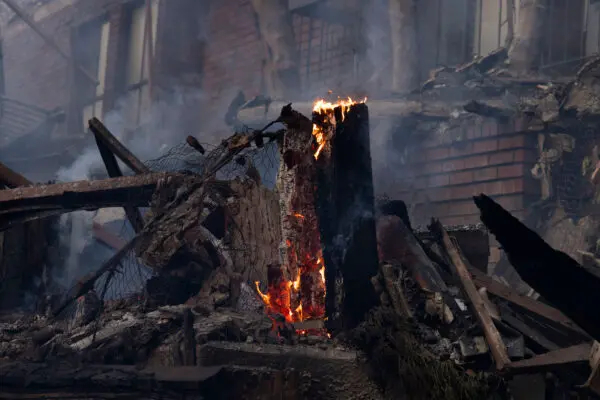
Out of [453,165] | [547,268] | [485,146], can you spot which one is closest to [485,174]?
[485,146]

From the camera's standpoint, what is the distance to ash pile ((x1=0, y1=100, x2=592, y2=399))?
5.79 m

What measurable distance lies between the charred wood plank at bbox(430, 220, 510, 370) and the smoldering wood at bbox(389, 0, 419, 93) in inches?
296

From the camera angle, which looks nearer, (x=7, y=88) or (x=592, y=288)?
(x=592, y=288)

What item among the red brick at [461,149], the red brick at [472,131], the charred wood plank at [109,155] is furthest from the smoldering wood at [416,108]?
the charred wood plank at [109,155]

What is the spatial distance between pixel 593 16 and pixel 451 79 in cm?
322

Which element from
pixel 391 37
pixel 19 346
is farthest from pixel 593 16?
pixel 19 346

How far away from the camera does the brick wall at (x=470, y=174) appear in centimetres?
1208

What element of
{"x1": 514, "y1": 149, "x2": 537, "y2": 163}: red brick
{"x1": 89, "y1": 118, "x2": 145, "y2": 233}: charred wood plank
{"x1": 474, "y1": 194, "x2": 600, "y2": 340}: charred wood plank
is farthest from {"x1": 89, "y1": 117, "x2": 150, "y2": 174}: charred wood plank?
{"x1": 514, "y1": 149, "x2": 537, "y2": 163}: red brick

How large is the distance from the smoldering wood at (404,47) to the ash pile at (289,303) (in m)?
7.26

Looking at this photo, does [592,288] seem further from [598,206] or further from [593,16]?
[593,16]

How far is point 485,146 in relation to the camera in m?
12.6

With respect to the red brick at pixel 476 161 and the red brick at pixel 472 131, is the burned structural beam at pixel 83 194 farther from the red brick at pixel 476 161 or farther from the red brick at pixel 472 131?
the red brick at pixel 472 131

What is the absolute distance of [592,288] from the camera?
11.0 ft

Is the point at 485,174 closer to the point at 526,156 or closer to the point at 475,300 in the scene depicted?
the point at 526,156
